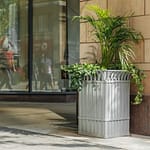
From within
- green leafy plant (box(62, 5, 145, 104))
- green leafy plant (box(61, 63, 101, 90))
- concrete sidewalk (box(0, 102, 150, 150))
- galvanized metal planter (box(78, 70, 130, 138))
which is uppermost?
green leafy plant (box(62, 5, 145, 104))

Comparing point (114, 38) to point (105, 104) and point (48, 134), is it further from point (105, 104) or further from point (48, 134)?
point (48, 134)

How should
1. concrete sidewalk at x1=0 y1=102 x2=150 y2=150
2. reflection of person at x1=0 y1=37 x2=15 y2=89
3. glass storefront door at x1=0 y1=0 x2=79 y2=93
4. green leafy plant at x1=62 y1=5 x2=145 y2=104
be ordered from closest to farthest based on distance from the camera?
concrete sidewalk at x1=0 y1=102 x2=150 y2=150
green leafy plant at x1=62 y1=5 x2=145 y2=104
glass storefront door at x1=0 y1=0 x2=79 y2=93
reflection of person at x1=0 y1=37 x2=15 y2=89

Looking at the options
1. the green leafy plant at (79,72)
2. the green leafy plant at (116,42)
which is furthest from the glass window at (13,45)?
the green leafy plant at (79,72)

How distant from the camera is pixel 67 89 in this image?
1894 centimetres

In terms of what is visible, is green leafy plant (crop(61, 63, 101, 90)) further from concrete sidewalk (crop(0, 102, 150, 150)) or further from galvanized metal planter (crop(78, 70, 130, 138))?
concrete sidewalk (crop(0, 102, 150, 150))

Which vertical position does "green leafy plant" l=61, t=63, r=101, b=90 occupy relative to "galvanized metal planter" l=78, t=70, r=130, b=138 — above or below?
above

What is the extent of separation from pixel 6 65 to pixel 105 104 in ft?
32.1

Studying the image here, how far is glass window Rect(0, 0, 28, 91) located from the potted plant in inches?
342

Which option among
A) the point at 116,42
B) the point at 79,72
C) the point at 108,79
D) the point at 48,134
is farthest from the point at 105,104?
the point at 48,134

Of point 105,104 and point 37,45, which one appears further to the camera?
point 37,45

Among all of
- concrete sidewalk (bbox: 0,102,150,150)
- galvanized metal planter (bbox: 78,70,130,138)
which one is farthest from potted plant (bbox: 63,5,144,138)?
concrete sidewalk (bbox: 0,102,150,150)

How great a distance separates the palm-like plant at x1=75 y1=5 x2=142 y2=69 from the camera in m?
10.8

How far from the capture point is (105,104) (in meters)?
10.5

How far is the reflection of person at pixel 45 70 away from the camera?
1930cm
